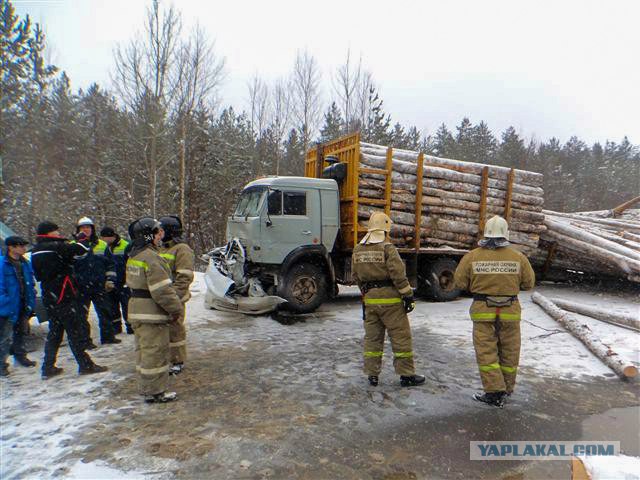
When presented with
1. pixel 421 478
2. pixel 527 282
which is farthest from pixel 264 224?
pixel 421 478

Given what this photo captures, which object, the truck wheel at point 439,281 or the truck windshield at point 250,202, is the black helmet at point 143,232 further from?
the truck wheel at point 439,281

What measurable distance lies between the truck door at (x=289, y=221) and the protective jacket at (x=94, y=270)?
2.79 metres

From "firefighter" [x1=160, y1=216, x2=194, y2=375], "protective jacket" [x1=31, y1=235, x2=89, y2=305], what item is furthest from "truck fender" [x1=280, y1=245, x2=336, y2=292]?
"protective jacket" [x1=31, y1=235, x2=89, y2=305]

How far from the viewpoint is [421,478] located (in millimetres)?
2734

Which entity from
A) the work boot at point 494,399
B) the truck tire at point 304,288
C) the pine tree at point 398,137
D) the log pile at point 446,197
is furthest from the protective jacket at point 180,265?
the pine tree at point 398,137

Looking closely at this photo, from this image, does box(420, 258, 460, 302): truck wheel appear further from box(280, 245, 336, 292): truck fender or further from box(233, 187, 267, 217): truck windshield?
box(233, 187, 267, 217): truck windshield

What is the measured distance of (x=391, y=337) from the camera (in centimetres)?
428

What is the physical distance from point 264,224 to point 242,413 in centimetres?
448

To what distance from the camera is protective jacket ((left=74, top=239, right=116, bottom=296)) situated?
18.7ft

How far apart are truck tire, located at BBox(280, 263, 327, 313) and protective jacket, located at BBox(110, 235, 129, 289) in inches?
115

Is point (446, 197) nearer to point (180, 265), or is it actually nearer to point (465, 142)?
point (180, 265)

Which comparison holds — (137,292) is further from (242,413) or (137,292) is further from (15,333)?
(15,333)

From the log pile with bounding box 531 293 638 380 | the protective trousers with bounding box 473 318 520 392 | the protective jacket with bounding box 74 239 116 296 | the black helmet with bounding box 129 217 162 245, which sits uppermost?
the black helmet with bounding box 129 217 162 245

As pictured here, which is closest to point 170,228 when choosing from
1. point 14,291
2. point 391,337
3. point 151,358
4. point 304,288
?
point 151,358
